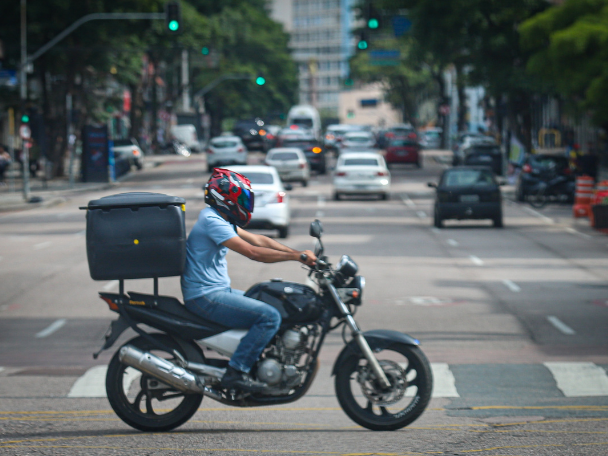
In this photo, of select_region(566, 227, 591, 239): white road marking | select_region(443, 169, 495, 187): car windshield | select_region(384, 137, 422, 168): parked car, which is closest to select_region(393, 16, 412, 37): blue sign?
select_region(384, 137, 422, 168): parked car

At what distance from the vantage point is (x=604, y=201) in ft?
89.5

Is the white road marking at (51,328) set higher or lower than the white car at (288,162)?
lower

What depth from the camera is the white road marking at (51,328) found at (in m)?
13.1

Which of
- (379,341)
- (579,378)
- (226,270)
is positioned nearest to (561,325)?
(579,378)

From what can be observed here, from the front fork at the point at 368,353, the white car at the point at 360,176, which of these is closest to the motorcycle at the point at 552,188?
the white car at the point at 360,176

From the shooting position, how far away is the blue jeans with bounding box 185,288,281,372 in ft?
22.2

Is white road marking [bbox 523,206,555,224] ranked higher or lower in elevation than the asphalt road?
lower

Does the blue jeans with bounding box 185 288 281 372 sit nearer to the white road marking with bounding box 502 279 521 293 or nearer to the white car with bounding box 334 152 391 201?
the white road marking with bounding box 502 279 521 293

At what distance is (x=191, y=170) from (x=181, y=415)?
50252 millimetres

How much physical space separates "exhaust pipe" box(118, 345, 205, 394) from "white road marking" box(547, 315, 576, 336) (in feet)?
23.3

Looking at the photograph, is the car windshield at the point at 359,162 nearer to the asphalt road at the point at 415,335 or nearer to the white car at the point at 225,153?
the asphalt road at the point at 415,335

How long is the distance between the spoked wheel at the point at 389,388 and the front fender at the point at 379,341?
0.11 ft

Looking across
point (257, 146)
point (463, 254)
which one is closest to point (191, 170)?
point (257, 146)

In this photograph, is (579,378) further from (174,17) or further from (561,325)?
(174,17)
